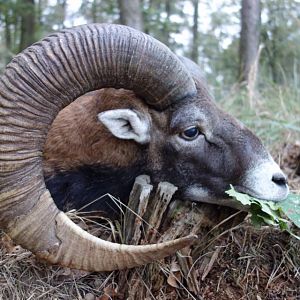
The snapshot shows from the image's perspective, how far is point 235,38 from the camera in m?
20.1

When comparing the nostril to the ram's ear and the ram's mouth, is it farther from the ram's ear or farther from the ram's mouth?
the ram's ear

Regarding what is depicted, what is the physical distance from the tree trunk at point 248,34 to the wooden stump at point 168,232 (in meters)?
7.46

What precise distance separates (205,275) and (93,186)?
1.23 meters

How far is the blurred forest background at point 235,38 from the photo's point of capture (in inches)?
396

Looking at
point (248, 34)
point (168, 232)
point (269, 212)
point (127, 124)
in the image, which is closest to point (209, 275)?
point (168, 232)

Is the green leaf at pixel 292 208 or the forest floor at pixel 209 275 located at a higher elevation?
the green leaf at pixel 292 208

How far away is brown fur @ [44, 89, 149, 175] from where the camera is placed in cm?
486

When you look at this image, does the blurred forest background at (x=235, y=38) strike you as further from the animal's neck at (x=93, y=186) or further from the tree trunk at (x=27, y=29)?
the animal's neck at (x=93, y=186)

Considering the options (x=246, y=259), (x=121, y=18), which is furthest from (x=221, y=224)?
(x=121, y=18)

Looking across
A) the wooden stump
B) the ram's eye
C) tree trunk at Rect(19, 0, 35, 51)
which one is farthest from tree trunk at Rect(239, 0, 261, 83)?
the wooden stump

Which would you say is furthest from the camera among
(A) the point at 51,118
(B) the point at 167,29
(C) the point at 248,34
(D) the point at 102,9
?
(D) the point at 102,9

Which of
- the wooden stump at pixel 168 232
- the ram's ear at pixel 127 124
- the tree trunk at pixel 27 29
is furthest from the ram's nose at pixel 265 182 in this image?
the tree trunk at pixel 27 29

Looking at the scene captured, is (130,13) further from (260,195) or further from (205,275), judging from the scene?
(205,275)

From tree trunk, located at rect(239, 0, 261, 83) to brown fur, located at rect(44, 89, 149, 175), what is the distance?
7.39m
